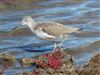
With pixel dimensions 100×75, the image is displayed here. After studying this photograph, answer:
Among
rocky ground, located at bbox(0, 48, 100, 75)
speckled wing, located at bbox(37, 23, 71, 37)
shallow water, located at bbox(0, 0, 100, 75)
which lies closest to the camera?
rocky ground, located at bbox(0, 48, 100, 75)

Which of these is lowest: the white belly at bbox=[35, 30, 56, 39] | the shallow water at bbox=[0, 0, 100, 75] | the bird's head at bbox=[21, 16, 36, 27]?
the shallow water at bbox=[0, 0, 100, 75]

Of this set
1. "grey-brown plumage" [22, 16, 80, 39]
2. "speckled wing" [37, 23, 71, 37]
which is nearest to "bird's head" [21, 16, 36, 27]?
"grey-brown plumage" [22, 16, 80, 39]

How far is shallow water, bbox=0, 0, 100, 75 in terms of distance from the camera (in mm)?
13677

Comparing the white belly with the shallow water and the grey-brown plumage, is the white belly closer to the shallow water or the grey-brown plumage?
the grey-brown plumage

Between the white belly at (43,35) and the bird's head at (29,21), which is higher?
the bird's head at (29,21)

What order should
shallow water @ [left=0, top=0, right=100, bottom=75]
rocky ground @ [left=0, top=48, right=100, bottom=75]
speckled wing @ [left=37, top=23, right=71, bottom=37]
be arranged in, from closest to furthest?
rocky ground @ [left=0, top=48, right=100, bottom=75] → speckled wing @ [left=37, top=23, right=71, bottom=37] → shallow water @ [left=0, top=0, right=100, bottom=75]

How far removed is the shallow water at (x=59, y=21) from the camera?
13677mm

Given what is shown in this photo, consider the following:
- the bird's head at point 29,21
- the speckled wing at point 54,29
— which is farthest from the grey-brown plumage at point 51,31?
the bird's head at point 29,21

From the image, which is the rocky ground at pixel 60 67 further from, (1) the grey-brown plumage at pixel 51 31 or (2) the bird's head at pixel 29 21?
(2) the bird's head at pixel 29 21

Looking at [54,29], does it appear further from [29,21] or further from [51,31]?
[29,21]

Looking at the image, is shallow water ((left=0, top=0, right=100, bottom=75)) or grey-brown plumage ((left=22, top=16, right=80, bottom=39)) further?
shallow water ((left=0, top=0, right=100, bottom=75))

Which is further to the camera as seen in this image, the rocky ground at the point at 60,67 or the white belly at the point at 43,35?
the white belly at the point at 43,35

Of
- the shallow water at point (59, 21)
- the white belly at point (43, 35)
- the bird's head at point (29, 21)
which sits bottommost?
the shallow water at point (59, 21)

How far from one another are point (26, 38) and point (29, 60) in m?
3.31
